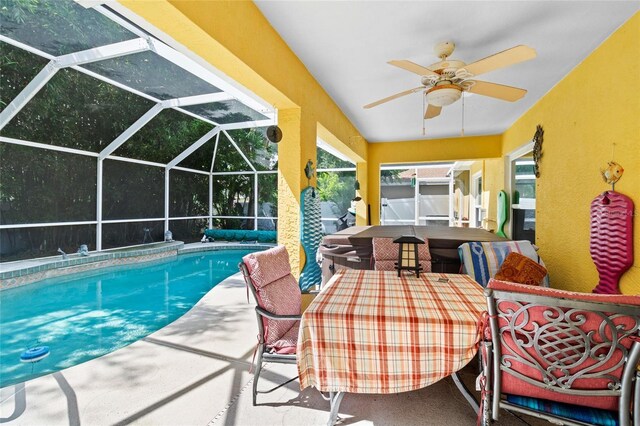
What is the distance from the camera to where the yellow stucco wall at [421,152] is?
21.9ft

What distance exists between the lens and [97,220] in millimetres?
7035

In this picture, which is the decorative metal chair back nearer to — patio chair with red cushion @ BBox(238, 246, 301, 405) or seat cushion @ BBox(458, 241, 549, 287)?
seat cushion @ BBox(458, 241, 549, 287)

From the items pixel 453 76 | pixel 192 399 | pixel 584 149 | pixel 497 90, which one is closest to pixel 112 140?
pixel 192 399

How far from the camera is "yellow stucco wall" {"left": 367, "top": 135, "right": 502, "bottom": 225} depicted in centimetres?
668

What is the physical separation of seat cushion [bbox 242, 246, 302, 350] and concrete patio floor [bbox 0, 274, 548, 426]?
41 centimetres

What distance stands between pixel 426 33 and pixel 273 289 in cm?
258

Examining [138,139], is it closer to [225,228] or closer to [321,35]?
[225,228]

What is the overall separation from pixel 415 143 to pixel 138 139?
6.85m

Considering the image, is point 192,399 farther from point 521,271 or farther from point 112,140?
point 112,140

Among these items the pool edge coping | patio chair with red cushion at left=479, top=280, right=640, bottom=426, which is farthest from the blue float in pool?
the pool edge coping

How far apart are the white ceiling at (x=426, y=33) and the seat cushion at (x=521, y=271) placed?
1.86 m

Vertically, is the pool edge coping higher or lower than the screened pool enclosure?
lower

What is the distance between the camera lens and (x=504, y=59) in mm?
2250

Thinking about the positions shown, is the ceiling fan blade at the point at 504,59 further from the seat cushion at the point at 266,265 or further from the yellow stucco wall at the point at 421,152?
the yellow stucco wall at the point at 421,152
